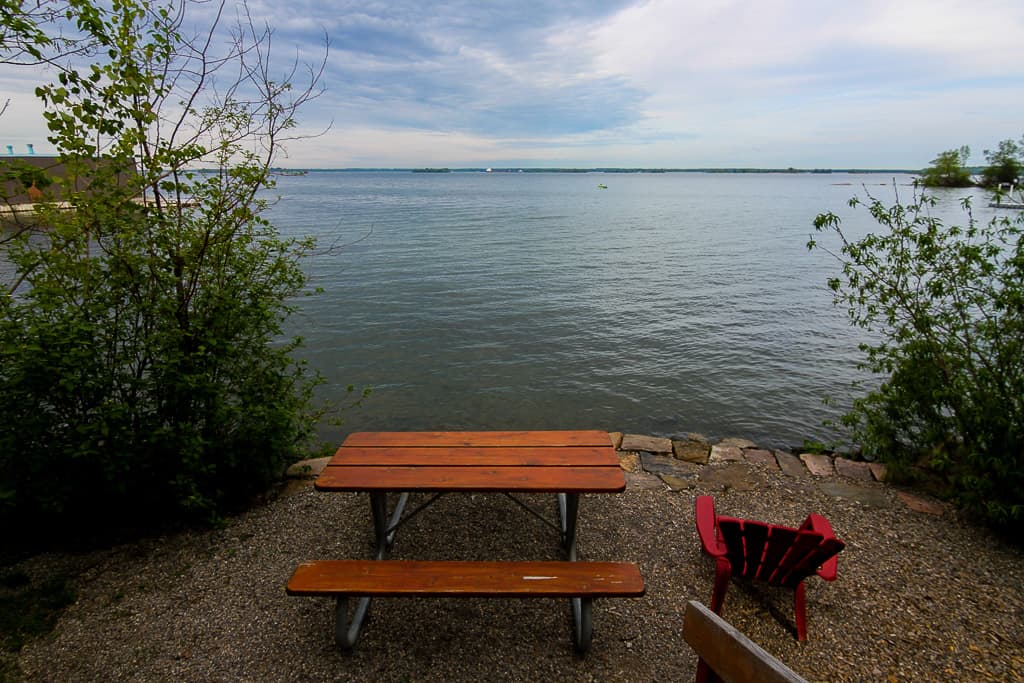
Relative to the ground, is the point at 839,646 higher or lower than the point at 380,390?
higher

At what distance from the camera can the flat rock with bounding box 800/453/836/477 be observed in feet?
18.5

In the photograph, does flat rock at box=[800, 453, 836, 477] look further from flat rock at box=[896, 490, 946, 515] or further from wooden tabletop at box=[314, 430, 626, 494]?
wooden tabletop at box=[314, 430, 626, 494]

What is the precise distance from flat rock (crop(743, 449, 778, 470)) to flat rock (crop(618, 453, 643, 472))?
1.28 metres

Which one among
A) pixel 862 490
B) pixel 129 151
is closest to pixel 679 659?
pixel 862 490

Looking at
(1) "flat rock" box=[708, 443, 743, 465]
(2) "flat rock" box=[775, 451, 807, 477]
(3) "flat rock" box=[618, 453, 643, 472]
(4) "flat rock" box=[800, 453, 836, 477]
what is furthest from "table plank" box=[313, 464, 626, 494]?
(4) "flat rock" box=[800, 453, 836, 477]

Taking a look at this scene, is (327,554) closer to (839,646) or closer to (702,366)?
(839,646)

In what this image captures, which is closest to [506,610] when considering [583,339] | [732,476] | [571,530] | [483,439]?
[571,530]

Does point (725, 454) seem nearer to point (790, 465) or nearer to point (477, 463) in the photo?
point (790, 465)

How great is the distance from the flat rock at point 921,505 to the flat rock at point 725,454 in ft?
5.02

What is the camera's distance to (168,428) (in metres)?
4.12

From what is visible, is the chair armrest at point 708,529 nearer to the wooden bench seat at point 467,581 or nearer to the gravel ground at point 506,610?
the gravel ground at point 506,610

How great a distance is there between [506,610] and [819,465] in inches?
163

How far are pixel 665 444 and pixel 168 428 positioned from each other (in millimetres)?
5243

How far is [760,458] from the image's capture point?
603 centimetres
